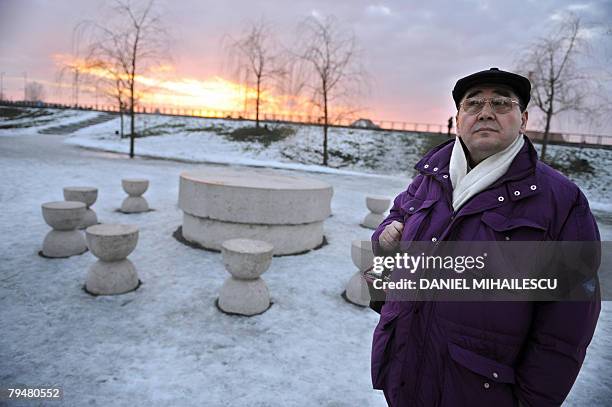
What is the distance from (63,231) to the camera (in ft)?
18.2

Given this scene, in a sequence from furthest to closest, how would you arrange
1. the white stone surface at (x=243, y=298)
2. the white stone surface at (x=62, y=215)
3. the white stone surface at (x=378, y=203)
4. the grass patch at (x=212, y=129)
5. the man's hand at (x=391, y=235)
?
the grass patch at (x=212, y=129), the white stone surface at (x=378, y=203), the white stone surface at (x=62, y=215), the white stone surface at (x=243, y=298), the man's hand at (x=391, y=235)

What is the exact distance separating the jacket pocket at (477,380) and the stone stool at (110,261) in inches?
157

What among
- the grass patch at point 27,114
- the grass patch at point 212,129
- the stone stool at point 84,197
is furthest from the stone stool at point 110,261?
the grass patch at point 27,114

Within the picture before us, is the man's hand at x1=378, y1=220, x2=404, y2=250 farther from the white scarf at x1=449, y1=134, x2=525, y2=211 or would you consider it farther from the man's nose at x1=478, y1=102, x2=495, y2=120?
the man's nose at x1=478, y1=102, x2=495, y2=120

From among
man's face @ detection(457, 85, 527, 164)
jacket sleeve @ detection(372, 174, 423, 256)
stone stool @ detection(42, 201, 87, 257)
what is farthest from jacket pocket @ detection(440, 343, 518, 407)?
stone stool @ detection(42, 201, 87, 257)

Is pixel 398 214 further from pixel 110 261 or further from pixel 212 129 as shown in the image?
pixel 212 129

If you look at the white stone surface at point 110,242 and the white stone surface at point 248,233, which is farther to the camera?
the white stone surface at point 248,233

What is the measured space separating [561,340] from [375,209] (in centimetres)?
745

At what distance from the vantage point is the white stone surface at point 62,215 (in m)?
5.34

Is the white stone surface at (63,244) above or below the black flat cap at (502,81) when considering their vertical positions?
below

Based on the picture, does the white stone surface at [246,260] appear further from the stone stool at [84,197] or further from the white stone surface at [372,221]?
the white stone surface at [372,221]

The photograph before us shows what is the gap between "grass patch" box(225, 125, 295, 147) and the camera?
27.5 m

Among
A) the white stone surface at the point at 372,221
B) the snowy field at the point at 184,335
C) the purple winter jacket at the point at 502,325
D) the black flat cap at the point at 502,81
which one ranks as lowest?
the snowy field at the point at 184,335

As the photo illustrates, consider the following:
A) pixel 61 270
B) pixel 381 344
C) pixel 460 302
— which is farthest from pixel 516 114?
pixel 61 270
